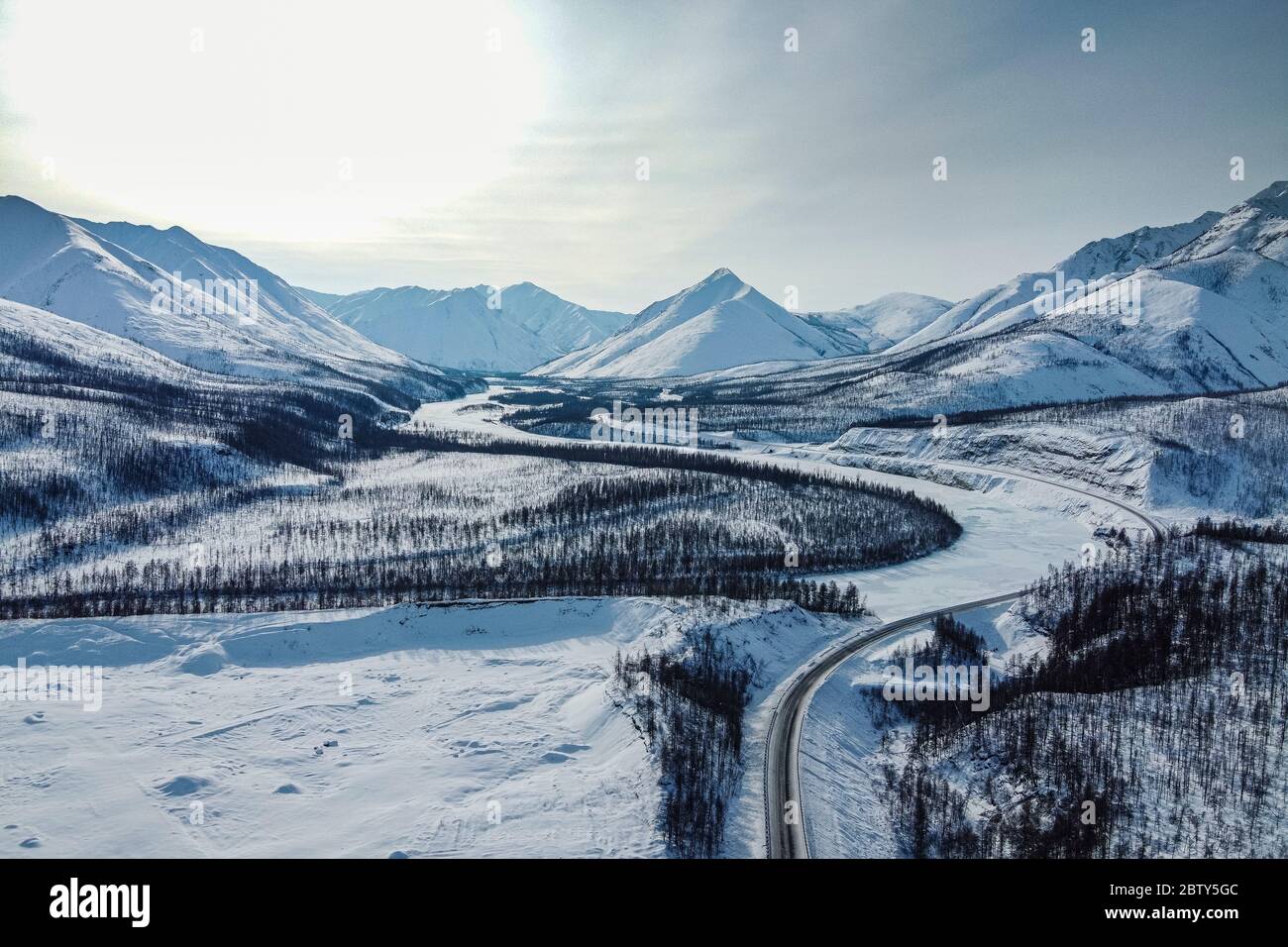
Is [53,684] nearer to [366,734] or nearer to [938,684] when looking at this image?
[366,734]

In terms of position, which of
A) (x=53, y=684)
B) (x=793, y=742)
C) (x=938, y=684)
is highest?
(x=53, y=684)

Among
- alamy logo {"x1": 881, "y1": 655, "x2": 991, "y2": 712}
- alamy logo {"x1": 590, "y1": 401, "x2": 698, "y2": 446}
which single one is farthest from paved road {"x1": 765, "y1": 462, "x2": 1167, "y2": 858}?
alamy logo {"x1": 590, "y1": 401, "x2": 698, "y2": 446}

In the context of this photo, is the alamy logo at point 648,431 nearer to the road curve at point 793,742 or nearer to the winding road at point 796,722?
the winding road at point 796,722

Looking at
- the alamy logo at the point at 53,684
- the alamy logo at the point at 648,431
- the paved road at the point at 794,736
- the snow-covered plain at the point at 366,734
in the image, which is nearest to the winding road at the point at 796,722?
the paved road at the point at 794,736
